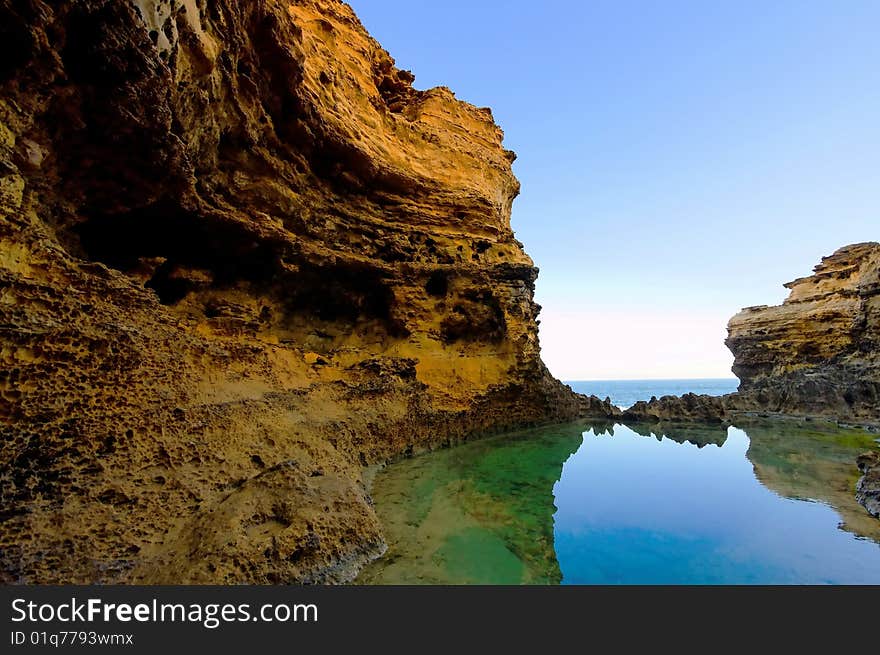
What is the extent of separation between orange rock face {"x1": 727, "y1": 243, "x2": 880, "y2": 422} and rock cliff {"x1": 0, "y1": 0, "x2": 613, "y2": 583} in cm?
1987

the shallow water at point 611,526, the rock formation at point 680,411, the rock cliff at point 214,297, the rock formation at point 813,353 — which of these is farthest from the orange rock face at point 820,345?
the rock cliff at point 214,297

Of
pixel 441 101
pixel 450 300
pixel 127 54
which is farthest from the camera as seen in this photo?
pixel 441 101

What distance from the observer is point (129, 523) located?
3703 millimetres

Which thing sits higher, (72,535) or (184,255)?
(184,255)

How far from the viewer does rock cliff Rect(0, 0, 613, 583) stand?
3793 mm

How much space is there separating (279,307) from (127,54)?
616 centimetres

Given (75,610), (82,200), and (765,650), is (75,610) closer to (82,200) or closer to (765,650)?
(765,650)

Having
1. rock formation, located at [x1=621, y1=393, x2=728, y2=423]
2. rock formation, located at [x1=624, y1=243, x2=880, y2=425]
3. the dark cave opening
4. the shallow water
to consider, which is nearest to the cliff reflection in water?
the shallow water

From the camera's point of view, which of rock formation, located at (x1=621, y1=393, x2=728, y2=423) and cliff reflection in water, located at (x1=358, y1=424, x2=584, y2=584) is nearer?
cliff reflection in water, located at (x1=358, y1=424, x2=584, y2=584)

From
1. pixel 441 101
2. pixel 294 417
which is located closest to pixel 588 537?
pixel 294 417

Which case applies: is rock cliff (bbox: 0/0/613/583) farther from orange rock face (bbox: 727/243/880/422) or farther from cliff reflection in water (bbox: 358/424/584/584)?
orange rock face (bbox: 727/243/880/422)

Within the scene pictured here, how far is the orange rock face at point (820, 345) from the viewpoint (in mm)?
21062

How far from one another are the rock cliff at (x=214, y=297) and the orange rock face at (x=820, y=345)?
65.2ft

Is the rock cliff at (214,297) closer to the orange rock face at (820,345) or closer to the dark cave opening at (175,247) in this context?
the dark cave opening at (175,247)
